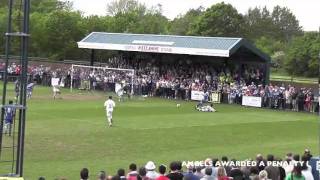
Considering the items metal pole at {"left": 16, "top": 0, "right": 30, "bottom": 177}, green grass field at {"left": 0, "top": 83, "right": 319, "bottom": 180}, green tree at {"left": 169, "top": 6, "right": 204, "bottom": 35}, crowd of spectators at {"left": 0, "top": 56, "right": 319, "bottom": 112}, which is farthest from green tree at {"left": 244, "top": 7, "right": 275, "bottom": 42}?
metal pole at {"left": 16, "top": 0, "right": 30, "bottom": 177}

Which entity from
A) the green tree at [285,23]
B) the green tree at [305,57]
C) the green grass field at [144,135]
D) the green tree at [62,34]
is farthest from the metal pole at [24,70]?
the green tree at [285,23]

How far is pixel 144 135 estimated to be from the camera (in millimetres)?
27391

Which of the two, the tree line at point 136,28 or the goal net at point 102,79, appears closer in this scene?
the goal net at point 102,79

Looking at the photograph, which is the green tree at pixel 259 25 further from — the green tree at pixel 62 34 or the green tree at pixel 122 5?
the green tree at pixel 62 34

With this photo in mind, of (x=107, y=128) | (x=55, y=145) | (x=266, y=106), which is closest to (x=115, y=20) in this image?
(x=266, y=106)

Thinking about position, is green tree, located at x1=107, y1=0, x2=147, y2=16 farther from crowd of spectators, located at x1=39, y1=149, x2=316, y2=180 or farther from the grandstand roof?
crowd of spectators, located at x1=39, y1=149, x2=316, y2=180

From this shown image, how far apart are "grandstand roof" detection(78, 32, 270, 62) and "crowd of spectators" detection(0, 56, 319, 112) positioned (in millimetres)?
2308

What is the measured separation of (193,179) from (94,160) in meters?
8.33

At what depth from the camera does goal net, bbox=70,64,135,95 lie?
5219 cm

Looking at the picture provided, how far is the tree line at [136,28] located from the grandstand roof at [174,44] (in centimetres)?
830

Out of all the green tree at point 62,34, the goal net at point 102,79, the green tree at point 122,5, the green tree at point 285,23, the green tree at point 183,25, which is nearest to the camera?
the goal net at point 102,79

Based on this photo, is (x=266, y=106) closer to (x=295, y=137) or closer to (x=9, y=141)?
(x=295, y=137)

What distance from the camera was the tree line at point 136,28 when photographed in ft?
249

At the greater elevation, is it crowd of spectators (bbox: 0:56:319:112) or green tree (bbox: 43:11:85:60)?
green tree (bbox: 43:11:85:60)
